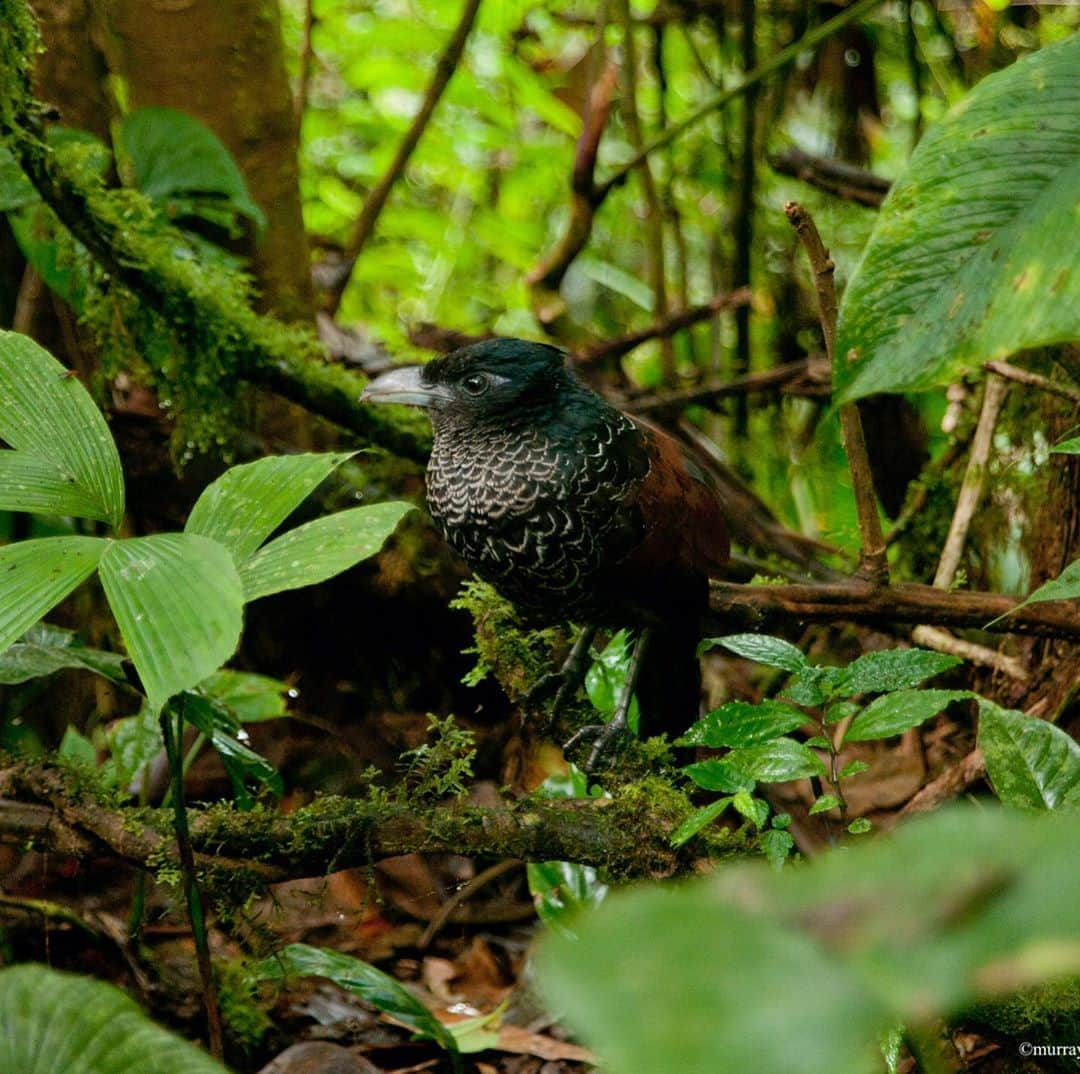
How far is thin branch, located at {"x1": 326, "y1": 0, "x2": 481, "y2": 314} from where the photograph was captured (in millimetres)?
4246

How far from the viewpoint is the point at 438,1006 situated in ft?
8.84

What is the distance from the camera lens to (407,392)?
2.79 m

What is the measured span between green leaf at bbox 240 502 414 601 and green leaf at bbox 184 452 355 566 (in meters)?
0.04

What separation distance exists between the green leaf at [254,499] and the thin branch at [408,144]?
2.74 m

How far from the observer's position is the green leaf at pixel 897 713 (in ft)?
5.35

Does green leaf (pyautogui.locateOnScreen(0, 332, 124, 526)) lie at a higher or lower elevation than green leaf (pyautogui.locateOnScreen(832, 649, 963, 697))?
higher

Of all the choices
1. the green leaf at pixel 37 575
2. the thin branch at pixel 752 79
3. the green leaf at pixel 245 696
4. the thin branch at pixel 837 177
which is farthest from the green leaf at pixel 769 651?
the thin branch at pixel 752 79

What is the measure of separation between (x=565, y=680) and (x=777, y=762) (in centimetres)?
113

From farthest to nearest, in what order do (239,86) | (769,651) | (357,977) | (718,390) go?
(718,390), (239,86), (357,977), (769,651)

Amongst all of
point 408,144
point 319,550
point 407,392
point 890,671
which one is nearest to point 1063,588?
point 890,671

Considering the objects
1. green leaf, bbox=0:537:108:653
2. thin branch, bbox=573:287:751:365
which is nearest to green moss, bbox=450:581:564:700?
green leaf, bbox=0:537:108:653

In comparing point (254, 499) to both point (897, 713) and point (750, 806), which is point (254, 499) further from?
point (897, 713)

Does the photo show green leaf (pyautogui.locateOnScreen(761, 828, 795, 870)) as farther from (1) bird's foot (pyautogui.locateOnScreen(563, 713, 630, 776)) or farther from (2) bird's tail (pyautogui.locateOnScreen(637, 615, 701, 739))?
(2) bird's tail (pyautogui.locateOnScreen(637, 615, 701, 739))

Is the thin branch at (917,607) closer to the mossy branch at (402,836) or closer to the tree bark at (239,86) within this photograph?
the mossy branch at (402,836)
